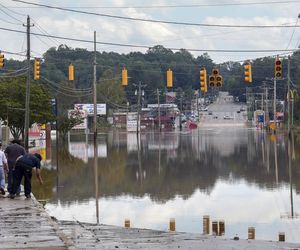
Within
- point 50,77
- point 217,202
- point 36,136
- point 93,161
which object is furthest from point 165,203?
point 50,77

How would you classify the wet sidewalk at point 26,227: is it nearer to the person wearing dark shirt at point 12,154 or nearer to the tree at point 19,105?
the person wearing dark shirt at point 12,154

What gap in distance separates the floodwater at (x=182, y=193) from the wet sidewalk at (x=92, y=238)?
2.01m

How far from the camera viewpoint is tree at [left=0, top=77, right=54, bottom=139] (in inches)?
2443

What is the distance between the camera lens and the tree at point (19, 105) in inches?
2443

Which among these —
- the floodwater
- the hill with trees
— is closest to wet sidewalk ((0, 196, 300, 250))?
the floodwater

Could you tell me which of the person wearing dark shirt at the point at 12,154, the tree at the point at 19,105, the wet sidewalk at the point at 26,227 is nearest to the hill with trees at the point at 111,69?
the tree at the point at 19,105

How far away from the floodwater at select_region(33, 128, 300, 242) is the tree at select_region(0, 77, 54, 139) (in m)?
17.2

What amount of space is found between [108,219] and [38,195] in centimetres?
732

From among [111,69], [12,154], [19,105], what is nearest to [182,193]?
[12,154]

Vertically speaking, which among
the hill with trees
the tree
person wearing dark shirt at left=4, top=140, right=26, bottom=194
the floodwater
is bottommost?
the floodwater

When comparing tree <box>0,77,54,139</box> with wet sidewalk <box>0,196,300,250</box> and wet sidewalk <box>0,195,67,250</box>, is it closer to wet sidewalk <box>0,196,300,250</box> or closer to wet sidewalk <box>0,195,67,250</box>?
wet sidewalk <box>0,195,67,250</box>

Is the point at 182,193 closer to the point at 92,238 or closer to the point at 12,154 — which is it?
the point at 12,154

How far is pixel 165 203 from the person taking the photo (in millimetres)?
24344

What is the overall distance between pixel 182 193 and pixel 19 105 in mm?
37158
